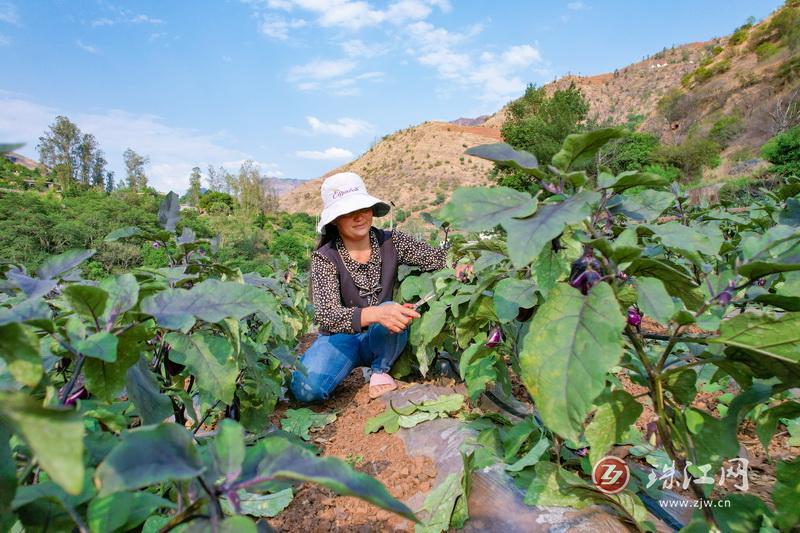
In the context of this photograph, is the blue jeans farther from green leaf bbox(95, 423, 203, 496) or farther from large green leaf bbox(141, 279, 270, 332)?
green leaf bbox(95, 423, 203, 496)

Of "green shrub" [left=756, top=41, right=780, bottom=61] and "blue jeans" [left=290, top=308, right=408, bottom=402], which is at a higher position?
"green shrub" [left=756, top=41, right=780, bottom=61]

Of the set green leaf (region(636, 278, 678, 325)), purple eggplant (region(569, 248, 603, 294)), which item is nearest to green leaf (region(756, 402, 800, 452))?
green leaf (region(636, 278, 678, 325))

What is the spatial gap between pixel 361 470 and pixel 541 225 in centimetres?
132

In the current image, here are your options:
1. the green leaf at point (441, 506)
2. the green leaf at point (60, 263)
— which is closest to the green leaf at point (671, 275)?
the green leaf at point (441, 506)

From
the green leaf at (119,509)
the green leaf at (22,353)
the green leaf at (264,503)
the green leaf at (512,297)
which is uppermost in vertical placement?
the green leaf at (22,353)

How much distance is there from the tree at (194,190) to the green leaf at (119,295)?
1306 inches

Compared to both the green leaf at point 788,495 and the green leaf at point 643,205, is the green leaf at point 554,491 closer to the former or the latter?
the green leaf at point 788,495

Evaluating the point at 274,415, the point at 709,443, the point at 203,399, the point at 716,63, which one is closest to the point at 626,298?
the point at 709,443

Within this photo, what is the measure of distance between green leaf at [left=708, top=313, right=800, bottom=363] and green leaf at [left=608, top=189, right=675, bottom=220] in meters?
0.22

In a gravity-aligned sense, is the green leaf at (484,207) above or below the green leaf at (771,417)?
above

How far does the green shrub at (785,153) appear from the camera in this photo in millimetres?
14995

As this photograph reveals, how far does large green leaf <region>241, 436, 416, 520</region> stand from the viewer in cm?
46

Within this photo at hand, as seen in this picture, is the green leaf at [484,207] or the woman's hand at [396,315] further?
the woman's hand at [396,315]

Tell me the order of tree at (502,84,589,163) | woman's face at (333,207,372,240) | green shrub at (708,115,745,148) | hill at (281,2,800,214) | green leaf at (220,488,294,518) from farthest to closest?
tree at (502,84,589,163)
green shrub at (708,115,745,148)
hill at (281,2,800,214)
woman's face at (333,207,372,240)
green leaf at (220,488,294,518)
